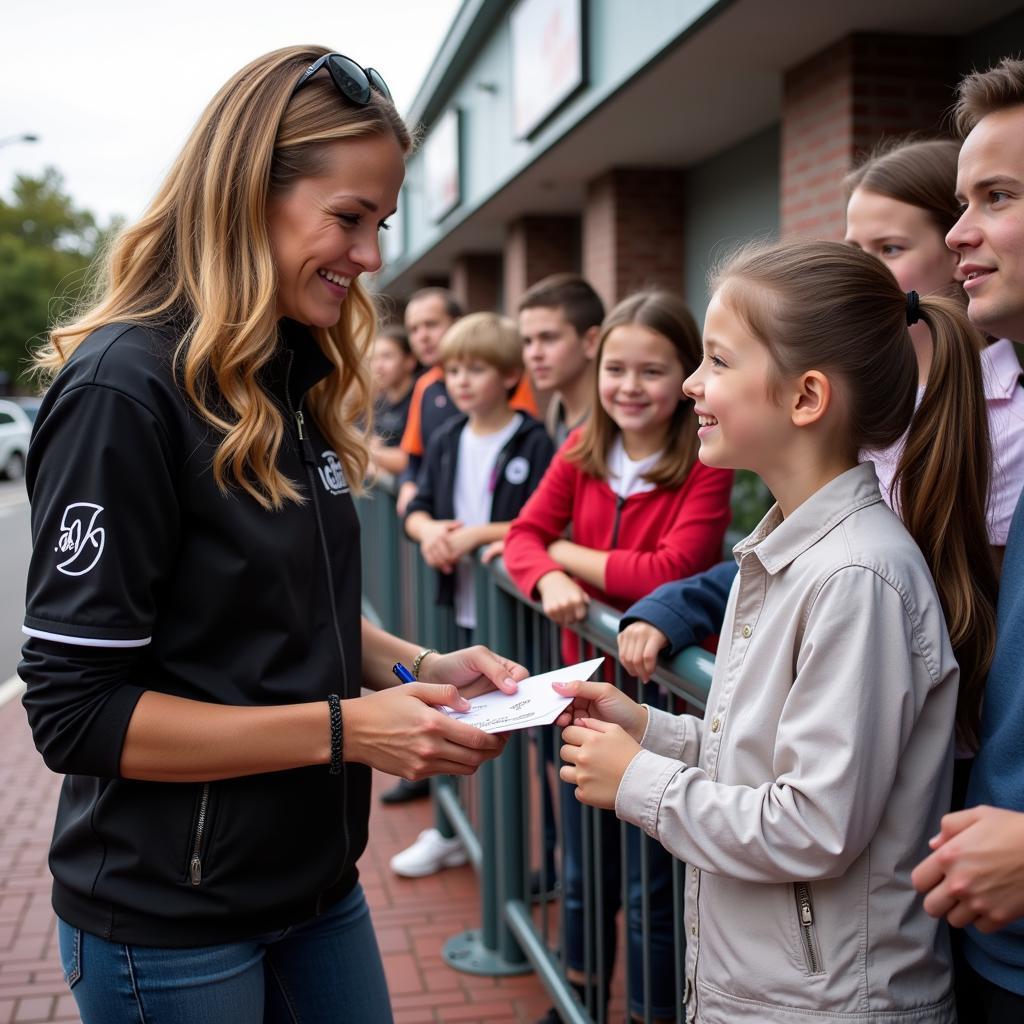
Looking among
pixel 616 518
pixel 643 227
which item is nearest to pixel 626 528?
pixel 616 518

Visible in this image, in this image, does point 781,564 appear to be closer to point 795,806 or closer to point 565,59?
point 795,806

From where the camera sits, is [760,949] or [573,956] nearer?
[760,949]

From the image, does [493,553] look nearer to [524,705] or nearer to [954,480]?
[524,705]

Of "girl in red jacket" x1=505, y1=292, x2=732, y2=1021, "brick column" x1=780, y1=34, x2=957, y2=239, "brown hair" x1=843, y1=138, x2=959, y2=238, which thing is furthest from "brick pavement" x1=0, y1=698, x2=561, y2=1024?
"brick column" x1=780, y1=34, x2=957, y2=239

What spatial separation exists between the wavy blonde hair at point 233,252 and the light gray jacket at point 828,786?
30.0 inches

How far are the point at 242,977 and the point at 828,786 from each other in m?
0.96

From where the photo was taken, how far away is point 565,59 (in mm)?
9430

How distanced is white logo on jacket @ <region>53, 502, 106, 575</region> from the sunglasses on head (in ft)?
2.51

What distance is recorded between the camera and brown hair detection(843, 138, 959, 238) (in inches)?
95.9

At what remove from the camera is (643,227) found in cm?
1137

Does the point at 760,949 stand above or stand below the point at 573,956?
above

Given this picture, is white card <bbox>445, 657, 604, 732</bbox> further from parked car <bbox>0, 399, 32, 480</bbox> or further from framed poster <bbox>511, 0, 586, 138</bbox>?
parked car <bbox>0, 399, 32, 480</bbox>

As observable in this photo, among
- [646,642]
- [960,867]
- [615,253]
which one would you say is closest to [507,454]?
[646,642]

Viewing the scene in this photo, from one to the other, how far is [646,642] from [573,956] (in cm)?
139
